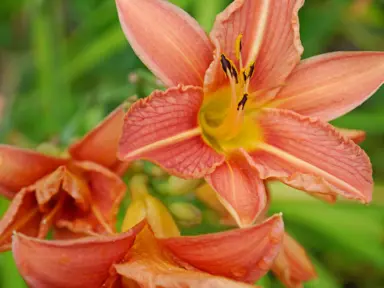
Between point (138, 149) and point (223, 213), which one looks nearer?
point (138, 149)

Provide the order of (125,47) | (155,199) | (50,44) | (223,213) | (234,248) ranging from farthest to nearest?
1. (125,47)
2. (50,44)
3. (223,213)
4. (155,199)
5. (234,248)

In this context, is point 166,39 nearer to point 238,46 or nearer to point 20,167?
point 238,46

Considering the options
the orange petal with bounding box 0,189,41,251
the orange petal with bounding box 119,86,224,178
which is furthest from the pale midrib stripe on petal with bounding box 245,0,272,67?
the orange petal with bounding box 0,189,41,251

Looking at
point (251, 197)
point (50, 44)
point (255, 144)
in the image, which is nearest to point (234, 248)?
point (251, 197)

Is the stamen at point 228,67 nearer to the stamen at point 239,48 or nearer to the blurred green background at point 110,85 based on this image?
the stamen at point 239,48

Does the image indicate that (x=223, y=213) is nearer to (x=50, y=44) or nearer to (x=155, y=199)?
(x=155, y=199)

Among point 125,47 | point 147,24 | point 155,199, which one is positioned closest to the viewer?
point 147,24

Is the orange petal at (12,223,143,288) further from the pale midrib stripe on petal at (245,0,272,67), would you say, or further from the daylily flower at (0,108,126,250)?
the pale midrib stripe on petal at (245,0,272,67)
